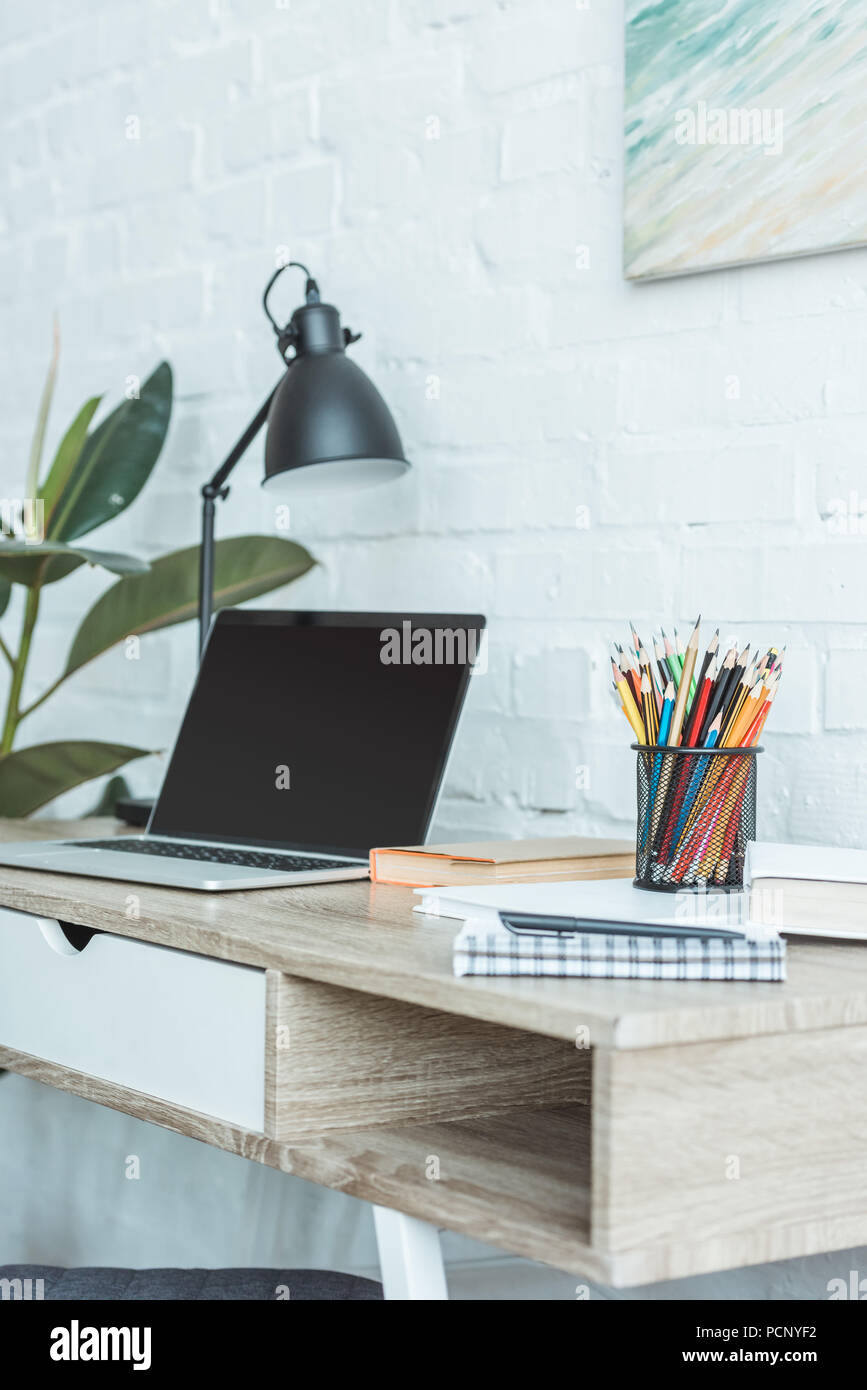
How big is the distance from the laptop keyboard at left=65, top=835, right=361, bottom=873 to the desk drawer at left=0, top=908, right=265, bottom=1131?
17 cm

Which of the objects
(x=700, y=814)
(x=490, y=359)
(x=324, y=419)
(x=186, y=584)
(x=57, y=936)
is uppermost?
(x=490, y=359)

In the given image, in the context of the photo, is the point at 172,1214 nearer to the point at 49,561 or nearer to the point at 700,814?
the point at 49,561

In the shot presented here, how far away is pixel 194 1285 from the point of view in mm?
1124

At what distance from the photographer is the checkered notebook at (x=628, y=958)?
822mm

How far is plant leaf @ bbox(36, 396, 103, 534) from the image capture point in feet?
5.86

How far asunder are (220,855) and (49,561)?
51cm

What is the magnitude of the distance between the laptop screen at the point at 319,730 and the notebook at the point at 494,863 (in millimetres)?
75

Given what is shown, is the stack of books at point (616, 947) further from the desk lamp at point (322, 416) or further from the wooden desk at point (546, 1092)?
the desk lamp at point (322, 416)

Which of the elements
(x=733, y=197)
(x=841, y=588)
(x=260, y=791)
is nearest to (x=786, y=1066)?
(x=841, y=588)

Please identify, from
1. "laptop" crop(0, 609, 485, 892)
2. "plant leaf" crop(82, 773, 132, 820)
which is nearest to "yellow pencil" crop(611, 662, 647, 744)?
"laptop" crop(0, 609, 485, 892)

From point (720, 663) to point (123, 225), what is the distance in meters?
1.41

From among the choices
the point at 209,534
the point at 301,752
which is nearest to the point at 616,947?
the point at 301,752

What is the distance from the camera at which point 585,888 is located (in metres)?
1.08
